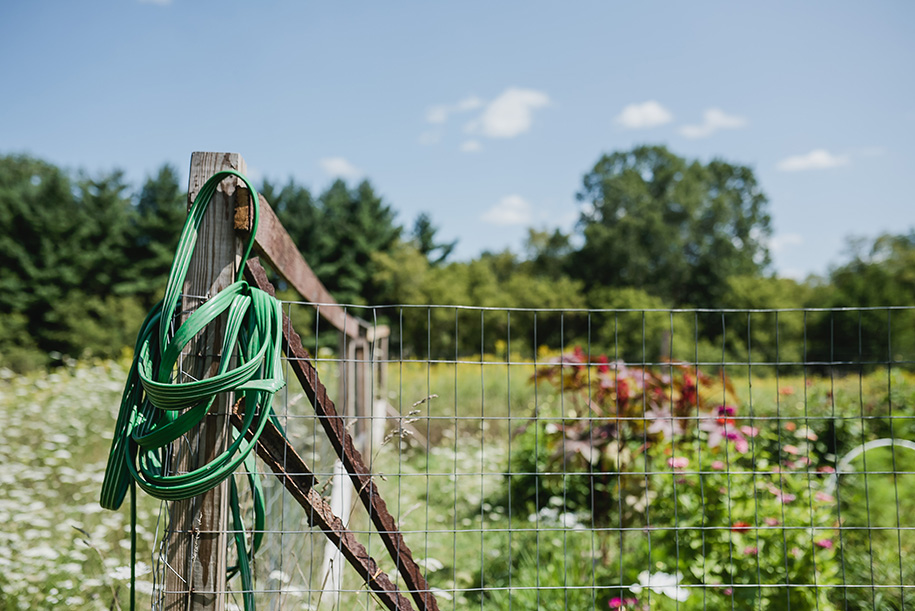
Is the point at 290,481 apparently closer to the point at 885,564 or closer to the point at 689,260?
the point at 885,564

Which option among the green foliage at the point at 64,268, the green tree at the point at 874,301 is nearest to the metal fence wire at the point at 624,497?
the green tree at the point at 874,301

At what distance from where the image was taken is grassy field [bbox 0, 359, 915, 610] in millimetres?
1856

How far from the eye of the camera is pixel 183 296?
1304 millimetres

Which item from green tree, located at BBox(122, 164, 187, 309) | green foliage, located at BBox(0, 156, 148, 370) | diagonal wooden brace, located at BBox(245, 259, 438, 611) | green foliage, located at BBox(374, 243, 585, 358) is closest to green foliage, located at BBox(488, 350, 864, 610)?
diagonal wooden brace, located at BBox(245, 259, 438, 611)

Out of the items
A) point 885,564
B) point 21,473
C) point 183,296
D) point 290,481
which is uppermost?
point 183,296

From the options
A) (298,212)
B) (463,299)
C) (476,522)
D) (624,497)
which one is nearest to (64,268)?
(298,212)

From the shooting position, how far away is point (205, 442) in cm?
129

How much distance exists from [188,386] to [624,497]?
2.88 m

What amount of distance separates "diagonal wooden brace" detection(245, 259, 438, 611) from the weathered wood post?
105 millimetres

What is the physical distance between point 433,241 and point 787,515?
22.5 meters

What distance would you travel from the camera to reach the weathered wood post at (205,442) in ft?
4.17

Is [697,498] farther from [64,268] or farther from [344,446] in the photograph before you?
[64,268]

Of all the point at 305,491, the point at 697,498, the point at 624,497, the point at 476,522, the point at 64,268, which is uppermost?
the point at 64,268

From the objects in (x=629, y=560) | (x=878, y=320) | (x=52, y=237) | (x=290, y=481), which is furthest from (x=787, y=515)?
(x=52, y=237)
